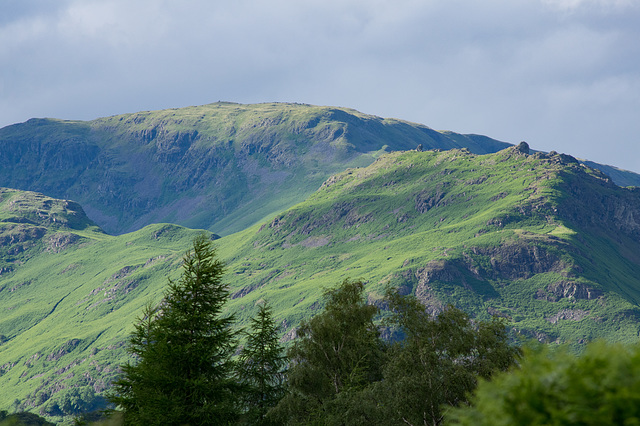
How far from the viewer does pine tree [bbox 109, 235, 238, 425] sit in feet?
161

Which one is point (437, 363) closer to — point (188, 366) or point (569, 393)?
point (188, 366)

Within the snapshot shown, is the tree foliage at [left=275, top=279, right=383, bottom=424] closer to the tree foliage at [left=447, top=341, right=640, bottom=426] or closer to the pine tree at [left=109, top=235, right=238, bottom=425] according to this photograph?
the pine tree at [left=109, top=235, right=238, bottom=425]

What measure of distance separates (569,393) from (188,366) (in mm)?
40517

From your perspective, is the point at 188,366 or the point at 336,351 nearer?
the point at 188,366

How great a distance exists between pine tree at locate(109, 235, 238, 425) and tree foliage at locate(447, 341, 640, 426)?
3499 centimetres

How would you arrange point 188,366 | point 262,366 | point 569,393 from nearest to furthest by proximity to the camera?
1. point 569,393
2. point 188,366
3. point 262,366

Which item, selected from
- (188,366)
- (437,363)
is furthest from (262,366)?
(437,363)

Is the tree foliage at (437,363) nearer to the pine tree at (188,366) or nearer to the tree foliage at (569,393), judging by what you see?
the pine tree at (188,366)

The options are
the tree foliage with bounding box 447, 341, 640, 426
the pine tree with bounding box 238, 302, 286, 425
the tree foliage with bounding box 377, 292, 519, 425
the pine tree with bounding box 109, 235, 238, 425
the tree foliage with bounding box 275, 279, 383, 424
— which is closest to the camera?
the tree foliage with bounding box 447, 341, 640, 426

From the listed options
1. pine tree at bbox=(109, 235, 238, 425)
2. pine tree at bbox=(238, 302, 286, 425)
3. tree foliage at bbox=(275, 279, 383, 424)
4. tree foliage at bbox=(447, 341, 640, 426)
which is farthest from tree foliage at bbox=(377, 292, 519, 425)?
tree foliage at bbox=(447, 341, 640, 426)

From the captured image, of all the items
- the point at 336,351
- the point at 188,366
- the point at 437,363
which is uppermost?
the point at 188,366

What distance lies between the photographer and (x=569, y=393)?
55.6ft

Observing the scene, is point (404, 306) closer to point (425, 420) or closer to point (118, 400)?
point (425, 420)

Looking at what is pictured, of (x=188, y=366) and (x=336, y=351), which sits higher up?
(x=188, y=366)
